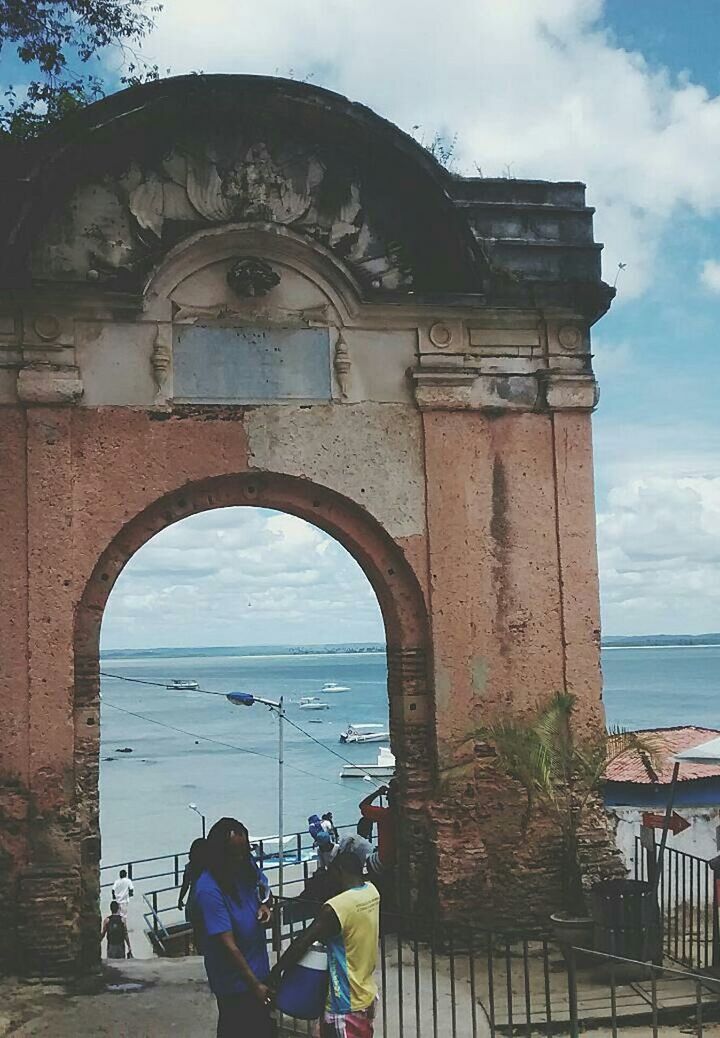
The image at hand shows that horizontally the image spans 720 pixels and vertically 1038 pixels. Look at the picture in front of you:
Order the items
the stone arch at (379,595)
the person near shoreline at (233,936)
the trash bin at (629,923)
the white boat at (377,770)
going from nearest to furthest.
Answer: the person near shoreline at (233,936) < the trash bin at (629,923) < the stone arch at (379,595) < the white boat at (377,770)

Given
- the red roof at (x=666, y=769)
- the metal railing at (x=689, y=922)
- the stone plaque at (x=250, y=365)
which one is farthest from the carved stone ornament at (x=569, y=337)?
the red roof at (x=666, y=769)

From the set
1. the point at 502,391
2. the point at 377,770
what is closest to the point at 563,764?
the point at 502,391

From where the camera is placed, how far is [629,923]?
27.2ft

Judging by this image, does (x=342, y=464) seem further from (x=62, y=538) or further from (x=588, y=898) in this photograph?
(x=588, y=898)

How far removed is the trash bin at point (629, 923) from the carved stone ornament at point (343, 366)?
447 cm

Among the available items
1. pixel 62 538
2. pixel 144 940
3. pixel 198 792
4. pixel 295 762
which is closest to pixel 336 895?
pixel 62 538

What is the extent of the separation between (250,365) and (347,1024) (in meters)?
5.42

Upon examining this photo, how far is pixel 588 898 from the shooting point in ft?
29.2

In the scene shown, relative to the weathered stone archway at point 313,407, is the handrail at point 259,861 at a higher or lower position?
lower

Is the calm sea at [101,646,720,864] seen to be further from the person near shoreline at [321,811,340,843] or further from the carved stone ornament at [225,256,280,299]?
the carved stone ornament at [225,256,280,299]

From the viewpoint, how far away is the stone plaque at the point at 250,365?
30.2ft

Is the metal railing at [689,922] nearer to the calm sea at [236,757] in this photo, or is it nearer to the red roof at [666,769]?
the red roof at [666,769]

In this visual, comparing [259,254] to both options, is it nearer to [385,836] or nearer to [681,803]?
[385,836]

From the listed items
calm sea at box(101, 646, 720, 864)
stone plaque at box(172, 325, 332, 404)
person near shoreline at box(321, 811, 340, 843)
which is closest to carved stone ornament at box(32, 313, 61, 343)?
stone plaque at box(172, 325, 332, 404)
